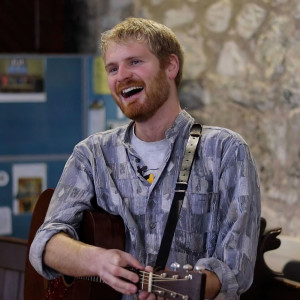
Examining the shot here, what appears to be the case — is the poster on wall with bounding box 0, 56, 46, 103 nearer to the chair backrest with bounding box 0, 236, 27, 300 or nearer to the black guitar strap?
the chair backrest with bounding box 0, 236, 27, 300

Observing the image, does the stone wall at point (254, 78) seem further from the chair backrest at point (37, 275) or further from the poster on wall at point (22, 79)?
the chair backrest at point (37, 275)

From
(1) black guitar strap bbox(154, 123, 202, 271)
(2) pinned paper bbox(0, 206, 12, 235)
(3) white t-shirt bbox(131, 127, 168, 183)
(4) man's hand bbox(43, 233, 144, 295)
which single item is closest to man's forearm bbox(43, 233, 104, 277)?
(4) man's hand bbox(43, 233, 144, 295)

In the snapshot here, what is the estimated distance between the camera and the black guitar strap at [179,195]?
2.02 meters

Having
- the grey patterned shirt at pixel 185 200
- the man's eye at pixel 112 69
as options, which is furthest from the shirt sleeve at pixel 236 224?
the man's eye at pixel 112 69

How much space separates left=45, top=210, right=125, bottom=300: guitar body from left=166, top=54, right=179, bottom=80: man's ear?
0.44 metres

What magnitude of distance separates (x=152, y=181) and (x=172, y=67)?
35 cm

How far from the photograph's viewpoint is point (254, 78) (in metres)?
3.74

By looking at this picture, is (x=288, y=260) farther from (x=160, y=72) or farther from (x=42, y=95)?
(x=42, y=95)

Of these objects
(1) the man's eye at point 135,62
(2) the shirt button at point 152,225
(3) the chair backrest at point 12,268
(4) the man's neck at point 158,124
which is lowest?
A: (3) the chair backrest at point 12,268

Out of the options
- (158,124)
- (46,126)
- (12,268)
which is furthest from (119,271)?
(46,126)

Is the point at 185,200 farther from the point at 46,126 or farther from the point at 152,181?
the point at 46,126

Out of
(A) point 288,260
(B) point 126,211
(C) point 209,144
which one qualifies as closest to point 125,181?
(B) point 126,211

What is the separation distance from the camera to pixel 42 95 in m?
4.54

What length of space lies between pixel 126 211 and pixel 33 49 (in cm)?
330
